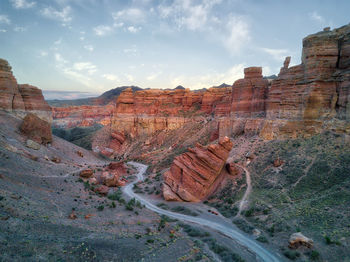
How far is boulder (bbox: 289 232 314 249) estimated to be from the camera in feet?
44.4

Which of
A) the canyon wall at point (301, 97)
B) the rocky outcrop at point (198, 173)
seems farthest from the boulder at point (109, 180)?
the canyon wall at point (301, 97)

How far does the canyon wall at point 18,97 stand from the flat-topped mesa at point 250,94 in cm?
4113

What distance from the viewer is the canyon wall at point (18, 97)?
3606 centimetres

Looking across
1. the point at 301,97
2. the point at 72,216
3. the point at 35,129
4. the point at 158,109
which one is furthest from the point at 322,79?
the point at 158,109

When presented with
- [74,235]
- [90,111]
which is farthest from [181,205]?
[90,111]

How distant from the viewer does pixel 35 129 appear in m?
36.4

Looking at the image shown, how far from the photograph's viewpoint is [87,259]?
31.7 feet

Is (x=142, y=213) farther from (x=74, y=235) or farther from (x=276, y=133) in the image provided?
(x=276, y=133)

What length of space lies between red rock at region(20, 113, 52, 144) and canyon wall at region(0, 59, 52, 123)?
394cm

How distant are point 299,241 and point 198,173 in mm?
13982

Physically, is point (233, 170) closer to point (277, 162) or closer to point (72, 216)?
point (277, 162)

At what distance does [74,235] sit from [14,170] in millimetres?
13003

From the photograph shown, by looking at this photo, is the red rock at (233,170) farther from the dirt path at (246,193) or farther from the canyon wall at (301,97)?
the canyon wall at (301,97)

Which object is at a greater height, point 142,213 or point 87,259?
point 87,259
